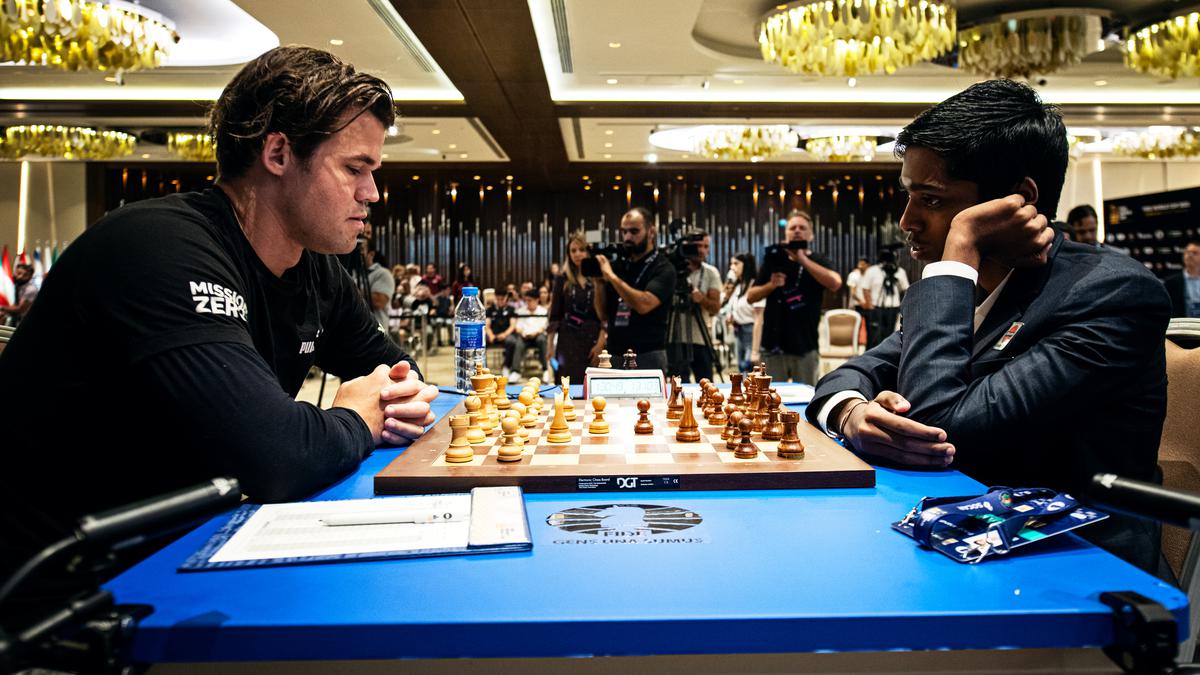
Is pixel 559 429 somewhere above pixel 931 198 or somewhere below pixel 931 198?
below

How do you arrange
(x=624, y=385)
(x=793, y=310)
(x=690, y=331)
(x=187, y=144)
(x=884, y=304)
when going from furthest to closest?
(x=187, y=144) → (x=884, y=304) → (x=690, y=331) → (x=793, y=310) → (x=624, y=385)

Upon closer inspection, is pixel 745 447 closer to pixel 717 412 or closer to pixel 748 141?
pixel 717 412

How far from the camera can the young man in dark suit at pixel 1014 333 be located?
3.95ft

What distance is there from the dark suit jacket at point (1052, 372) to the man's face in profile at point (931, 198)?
0.51ft

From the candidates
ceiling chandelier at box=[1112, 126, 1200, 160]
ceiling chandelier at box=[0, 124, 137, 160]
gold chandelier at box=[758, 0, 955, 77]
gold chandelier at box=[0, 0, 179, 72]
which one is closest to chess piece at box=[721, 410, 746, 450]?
gold chandelier at box=[758, 0, 955, 77]

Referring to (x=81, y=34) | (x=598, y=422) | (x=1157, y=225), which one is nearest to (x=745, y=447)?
(x=598, y=422)

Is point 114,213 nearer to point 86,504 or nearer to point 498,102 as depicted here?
point 86,504

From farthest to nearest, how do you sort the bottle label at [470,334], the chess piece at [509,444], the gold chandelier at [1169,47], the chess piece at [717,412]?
the gold chandelier at [1169,47], the bottle label at [470,334], the chess piece at [717,412], the chess piece at [509,444]

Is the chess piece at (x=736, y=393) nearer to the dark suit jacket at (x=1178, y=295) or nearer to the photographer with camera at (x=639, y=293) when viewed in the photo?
the photographer with camera at (x=639, y=293)

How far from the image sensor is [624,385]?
2.01 meters

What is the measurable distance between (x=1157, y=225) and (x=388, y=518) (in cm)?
1055

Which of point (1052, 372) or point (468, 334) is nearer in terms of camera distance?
point (1052, 372)

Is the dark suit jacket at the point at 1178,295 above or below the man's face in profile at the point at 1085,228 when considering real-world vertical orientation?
below

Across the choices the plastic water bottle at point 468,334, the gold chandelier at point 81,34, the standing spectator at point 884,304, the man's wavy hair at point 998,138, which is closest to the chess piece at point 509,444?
the man's wavy hair at point 998,138
